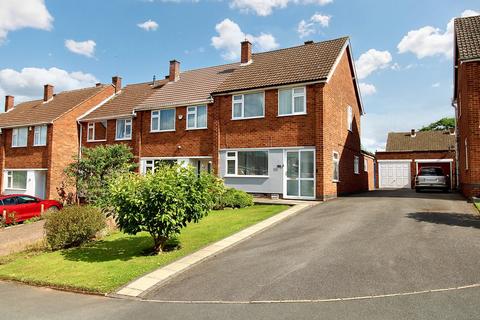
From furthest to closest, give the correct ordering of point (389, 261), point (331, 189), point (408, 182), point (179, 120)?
point (408, 182) → point (179, 120) → point (331, 189) → point (389, 261)

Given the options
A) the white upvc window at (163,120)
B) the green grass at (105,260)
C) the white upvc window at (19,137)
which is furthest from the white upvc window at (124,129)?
the green grass at (105,260)

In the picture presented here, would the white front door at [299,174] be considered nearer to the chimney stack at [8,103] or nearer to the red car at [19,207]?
the red car at [19,207]

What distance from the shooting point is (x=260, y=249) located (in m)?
9.26

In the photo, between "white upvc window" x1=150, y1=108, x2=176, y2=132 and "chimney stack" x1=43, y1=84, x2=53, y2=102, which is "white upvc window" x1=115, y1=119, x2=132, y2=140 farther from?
"chimney stack" x1=43, y1=84, x2=53, y2=102

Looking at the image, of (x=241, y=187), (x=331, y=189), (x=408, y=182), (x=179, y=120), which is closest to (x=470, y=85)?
(x=331, y=189)

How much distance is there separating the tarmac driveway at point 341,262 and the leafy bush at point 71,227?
4970mm

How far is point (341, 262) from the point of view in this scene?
24.8 feet

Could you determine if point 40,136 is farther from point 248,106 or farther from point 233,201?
point 233,201

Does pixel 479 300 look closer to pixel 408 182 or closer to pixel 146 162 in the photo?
pixel 146 162

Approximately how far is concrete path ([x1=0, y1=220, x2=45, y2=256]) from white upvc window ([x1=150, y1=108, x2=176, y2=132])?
855 cm

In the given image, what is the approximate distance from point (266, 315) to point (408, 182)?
3360 cm

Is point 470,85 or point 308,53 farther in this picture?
point 308,53

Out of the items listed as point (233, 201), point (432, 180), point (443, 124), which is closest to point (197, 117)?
point (233, 201)

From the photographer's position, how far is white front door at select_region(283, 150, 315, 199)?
1758 cm
